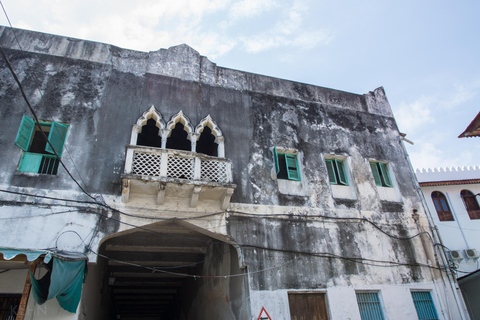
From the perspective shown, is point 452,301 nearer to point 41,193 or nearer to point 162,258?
point 162,258

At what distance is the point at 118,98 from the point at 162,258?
6.88 metres

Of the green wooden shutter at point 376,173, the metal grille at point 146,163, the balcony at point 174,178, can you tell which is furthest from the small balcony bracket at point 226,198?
the green wooden shutter at point 376,173

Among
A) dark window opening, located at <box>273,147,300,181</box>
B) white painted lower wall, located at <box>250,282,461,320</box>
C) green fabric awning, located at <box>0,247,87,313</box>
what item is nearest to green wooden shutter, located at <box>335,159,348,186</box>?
dark window opening, located at <box>273,147,300,181</box>

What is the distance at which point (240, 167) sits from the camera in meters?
10.4

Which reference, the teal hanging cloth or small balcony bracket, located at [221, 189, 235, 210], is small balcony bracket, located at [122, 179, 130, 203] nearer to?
the teal hanging cloth

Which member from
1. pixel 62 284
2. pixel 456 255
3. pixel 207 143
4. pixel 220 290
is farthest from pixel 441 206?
pixel 62 284

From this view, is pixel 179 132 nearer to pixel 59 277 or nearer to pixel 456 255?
pixel 59 277

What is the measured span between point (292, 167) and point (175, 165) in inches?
157

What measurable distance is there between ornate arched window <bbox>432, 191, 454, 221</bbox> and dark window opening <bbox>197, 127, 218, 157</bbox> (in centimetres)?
1011

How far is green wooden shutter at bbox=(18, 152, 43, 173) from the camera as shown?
28.1ft

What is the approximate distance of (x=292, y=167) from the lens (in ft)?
36.5

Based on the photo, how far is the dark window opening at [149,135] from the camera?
37.9 feet

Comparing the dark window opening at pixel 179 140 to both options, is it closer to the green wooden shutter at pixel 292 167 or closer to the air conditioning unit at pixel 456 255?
the green wooden shutter at pixel 292 167

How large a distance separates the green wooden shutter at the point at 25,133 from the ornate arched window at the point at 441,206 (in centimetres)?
1537
